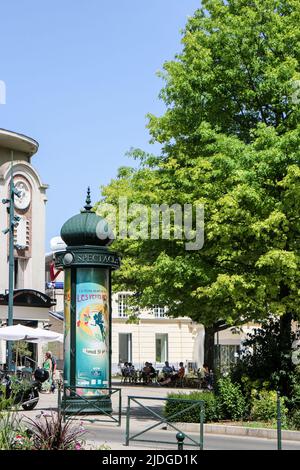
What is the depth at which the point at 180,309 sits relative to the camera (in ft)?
81.5

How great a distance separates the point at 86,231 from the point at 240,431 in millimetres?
7080

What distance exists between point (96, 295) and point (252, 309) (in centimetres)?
422

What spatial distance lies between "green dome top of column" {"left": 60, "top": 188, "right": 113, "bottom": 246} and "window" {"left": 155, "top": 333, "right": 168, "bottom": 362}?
4253 cm

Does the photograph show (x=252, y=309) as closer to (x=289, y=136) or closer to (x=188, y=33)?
(x=289, y=136)

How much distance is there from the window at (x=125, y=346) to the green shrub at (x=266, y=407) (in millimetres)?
42889

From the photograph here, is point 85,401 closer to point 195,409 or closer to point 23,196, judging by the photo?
point 195,409

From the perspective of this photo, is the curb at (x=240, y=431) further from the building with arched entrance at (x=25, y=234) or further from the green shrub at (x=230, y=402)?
the building with arched entrance at (x=25, y=234)

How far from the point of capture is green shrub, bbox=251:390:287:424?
2112 cm

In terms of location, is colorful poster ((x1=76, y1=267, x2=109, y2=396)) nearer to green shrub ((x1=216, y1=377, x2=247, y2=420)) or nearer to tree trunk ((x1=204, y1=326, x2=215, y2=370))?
green shrub ((x1=216, y1=377, x2=247, y2=420))

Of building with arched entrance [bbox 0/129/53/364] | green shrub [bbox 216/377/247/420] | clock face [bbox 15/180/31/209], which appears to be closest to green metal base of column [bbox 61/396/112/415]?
green shrub [bbox 216/377/247/420]

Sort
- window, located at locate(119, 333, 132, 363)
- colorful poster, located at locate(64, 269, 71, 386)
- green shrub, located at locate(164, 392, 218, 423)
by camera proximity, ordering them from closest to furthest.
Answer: green shrub, located at locate(164, 392, 218, 423) → colorful poster, located at locate(64, 269, 71, 386) → window, located at locate(119, 333, 132, 363)

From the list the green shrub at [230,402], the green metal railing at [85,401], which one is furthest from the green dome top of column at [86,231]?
the green shrub at [230,402]
